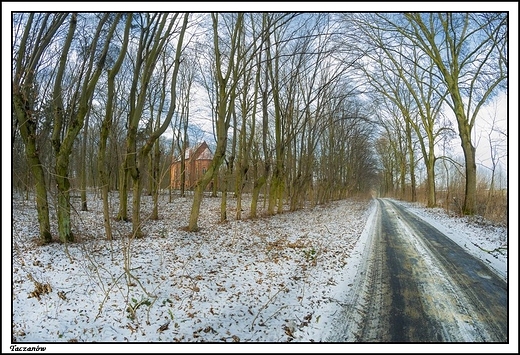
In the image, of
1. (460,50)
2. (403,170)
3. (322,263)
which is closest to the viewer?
(322,263)

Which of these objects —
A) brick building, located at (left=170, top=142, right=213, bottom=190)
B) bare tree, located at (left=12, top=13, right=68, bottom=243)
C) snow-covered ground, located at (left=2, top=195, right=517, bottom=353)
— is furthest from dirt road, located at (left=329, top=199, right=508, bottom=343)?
bare tree, located at (left=12, top=13, right=68, bottom=243)

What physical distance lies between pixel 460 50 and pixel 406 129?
15277mm

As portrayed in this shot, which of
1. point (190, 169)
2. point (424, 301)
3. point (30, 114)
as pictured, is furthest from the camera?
point (190, 169)

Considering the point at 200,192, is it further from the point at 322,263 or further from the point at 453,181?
the point at 453,181

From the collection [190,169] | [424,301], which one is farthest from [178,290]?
[190,169]

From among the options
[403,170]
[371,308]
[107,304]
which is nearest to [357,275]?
[371,308]

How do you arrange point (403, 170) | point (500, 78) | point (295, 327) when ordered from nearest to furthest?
point (295, 327), point (500, 78), point (403, 170)

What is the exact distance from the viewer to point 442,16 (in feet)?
43.5

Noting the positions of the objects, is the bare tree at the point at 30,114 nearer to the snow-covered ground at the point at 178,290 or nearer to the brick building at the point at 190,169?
the snow-covered ground at the point at 178,290

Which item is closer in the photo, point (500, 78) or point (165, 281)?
point (165, 281)

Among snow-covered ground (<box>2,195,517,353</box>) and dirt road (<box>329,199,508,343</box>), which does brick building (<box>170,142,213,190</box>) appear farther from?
dirt road (<box>329,199,508,343</box>)

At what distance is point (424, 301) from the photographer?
13.0ft

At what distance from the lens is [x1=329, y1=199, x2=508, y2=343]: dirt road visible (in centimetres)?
319

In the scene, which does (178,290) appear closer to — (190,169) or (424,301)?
(424,301)
